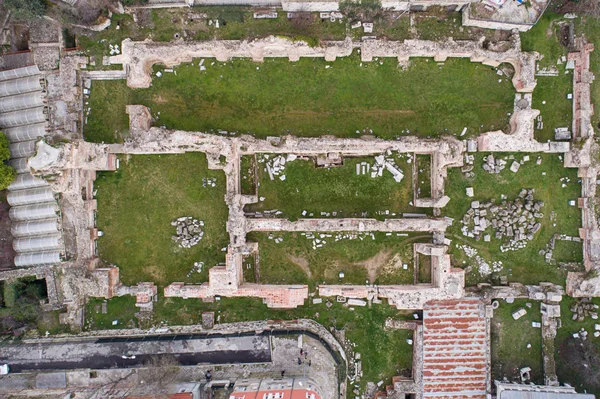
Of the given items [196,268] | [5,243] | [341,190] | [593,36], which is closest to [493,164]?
[341,190]

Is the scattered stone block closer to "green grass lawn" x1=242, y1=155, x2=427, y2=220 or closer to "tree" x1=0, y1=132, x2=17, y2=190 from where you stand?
"green grass lawn" x1=242, y1=155, x2=427, y2=220

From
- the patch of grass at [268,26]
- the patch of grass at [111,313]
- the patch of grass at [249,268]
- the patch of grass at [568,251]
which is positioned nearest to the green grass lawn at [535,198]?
the patch of grass at [568,251]

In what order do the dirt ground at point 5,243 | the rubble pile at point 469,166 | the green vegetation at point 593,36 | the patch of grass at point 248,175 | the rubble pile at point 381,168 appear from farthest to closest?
1. the dirt ground at point 5,243
2. the patch of grass at point 248,175
3. the rubble pile at point 381,168
4. the rubble pile at point 469,166
5. the green vegetation at point 593,36

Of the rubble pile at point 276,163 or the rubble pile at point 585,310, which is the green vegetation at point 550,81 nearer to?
the rubble pile at point 585,310

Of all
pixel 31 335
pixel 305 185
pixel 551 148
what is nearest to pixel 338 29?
pixel 305 185

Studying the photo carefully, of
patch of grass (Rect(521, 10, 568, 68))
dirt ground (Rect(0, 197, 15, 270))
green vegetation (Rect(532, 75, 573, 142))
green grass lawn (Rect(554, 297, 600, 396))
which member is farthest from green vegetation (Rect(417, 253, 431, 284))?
dirt ground (Rect(0, 197, 15, 270))

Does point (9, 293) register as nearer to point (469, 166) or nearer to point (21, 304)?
point (21, 304)
